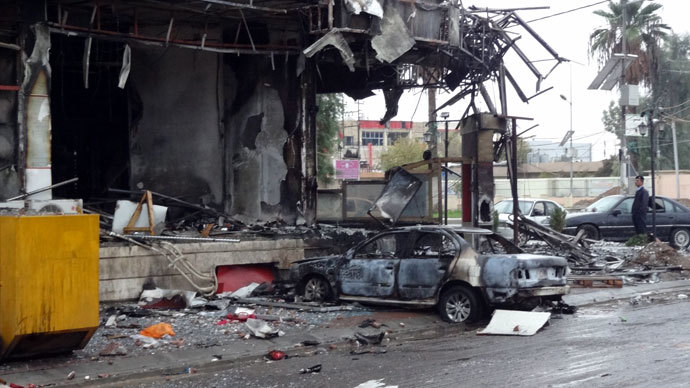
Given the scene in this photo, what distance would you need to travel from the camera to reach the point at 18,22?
1391 centimetres

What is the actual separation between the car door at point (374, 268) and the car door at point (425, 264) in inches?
8.3

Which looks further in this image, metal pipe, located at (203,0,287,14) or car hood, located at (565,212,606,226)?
car hood, located at (565,212,606,226)

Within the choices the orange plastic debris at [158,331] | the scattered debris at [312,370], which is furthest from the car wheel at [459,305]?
the orange plastic debris at [158,331]

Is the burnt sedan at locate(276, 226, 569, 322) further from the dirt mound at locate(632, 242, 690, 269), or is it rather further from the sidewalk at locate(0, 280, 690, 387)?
the dirt mound at locate(632, 242, 690, 269)

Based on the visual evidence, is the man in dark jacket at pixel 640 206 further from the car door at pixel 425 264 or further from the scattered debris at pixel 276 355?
the scattered debris at pixel 276 355

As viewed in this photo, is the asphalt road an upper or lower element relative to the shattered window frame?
lower

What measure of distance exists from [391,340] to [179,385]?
11.9ft

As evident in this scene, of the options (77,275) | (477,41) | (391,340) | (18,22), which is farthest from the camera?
(477,41)

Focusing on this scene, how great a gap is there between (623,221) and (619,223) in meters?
0.14

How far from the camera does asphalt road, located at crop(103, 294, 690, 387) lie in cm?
791

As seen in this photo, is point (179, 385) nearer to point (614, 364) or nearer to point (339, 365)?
point (339, 365)

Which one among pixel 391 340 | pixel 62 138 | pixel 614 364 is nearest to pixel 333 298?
pixel 391 340

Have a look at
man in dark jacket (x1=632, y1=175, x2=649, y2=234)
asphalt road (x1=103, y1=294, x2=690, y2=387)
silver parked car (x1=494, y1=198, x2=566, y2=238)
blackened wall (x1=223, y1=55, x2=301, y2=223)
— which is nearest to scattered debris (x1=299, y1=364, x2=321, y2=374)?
asphalt road (x1=103, y1=294, x2=690, y2=387)

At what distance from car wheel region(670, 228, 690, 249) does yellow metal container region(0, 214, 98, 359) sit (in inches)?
802
